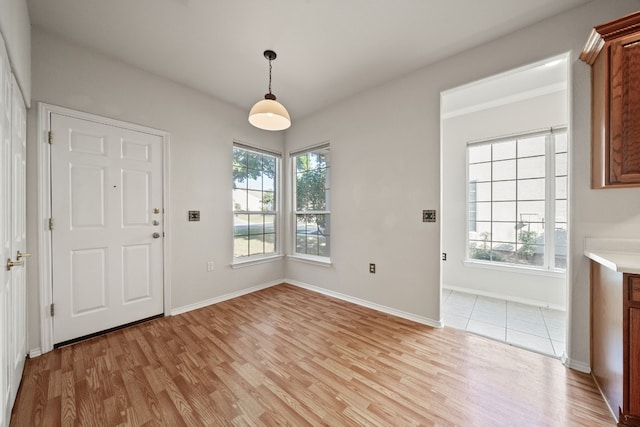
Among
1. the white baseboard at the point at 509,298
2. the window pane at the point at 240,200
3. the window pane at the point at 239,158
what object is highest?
the window pane at the point at 239,158

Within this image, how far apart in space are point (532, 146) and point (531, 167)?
280mm

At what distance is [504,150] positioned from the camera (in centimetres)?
336

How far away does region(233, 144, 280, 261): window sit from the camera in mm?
3432

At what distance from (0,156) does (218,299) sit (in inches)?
97.5

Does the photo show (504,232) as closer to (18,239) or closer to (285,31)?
(285,31)

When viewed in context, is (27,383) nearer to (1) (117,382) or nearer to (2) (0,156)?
(1) (117,382)

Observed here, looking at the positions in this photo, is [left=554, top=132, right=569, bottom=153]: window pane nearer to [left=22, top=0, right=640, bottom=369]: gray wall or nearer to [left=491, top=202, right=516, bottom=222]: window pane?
[left=491, top=202, right=516, bottom=222]: window pane

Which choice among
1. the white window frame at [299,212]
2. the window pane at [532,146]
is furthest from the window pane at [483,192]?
the white window frame at [299,212]

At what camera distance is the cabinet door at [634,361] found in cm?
124

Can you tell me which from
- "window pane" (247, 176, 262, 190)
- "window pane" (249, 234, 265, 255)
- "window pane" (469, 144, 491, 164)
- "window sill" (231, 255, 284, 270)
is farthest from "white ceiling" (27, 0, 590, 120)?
"window sill" (231, 255, 284, 270)

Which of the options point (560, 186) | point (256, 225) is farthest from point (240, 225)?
point (560, 186)

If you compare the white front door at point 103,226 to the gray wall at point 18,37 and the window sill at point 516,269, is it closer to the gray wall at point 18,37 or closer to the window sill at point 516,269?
the gray wall at point 18,37

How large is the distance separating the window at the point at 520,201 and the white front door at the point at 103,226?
170 inches

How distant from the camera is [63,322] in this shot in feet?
6.88
